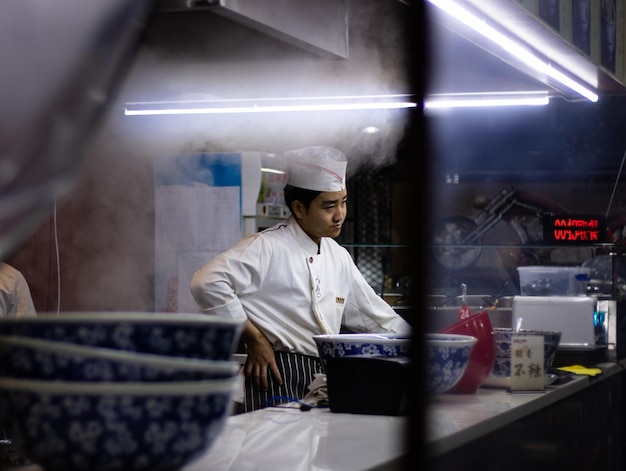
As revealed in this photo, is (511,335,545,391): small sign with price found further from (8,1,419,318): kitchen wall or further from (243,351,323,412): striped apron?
(8,1,419,318): kitchen wall

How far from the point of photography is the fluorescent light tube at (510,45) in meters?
2.04

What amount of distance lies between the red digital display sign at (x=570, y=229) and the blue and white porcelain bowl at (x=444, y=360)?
0.93 m

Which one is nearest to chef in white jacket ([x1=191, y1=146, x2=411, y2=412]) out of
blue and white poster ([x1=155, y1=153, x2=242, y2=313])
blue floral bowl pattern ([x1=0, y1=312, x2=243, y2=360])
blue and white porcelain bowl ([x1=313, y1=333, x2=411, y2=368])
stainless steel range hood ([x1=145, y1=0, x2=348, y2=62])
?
stainless steel range hood ([x1=145, y1=0, x2=348, y2=62])

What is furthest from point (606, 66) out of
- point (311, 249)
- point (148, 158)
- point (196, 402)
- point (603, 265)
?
point (196, 402)

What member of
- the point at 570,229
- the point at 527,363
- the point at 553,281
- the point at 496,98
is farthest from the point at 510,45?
the point at 527,363

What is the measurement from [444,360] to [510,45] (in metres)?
1.32

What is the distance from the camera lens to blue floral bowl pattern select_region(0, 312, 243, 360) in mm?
621

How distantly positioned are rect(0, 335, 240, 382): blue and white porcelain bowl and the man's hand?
1.95m

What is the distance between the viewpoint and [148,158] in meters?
4.34

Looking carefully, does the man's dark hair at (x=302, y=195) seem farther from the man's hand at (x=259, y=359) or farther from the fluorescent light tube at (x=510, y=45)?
the fluorescent light tube at (x=510, y=45)

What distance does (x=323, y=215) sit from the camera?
287 cm

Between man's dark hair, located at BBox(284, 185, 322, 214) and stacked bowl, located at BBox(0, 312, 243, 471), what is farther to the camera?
man's dark hair, located at BBox(284, 185, 322, 214)

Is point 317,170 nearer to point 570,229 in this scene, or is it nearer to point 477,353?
point 570,229

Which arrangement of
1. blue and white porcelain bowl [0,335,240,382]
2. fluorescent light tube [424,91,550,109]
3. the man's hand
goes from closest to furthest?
blue and white porcelain bowl [0,335,240,382] < the man's hand < fluorescent light tube [424,91,550,109]
